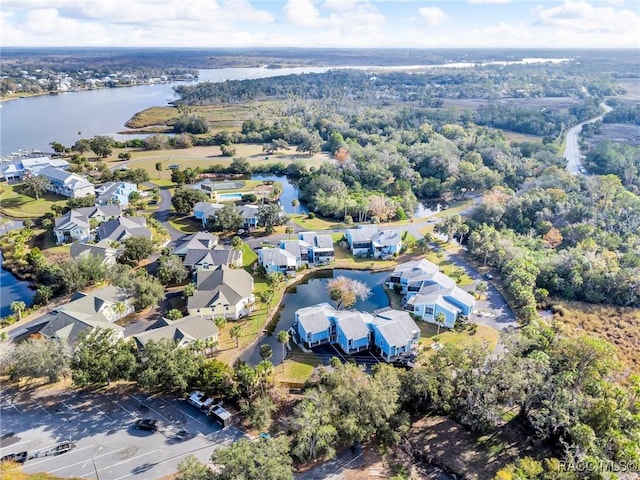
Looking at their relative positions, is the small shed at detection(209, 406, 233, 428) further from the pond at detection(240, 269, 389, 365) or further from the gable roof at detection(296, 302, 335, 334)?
the gable roof at detection(296, 302, 335, 334)

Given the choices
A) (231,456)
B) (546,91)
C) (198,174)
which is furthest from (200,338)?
(546,91)

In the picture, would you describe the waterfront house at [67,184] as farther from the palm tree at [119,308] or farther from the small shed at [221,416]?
the small shed at [221,416]

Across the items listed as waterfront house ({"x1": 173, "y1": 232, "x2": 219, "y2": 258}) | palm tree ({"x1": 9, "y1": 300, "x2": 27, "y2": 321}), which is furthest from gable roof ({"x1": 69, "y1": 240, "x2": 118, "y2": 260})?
palm tree ({"x1": 9, "y1": 300, "x2": 27, "y2": 321})

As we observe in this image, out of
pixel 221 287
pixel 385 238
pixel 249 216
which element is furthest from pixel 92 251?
pixel 385 238

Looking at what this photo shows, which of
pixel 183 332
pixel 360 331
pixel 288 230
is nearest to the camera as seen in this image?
pixel 183 332

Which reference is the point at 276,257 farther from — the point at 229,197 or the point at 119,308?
the point at 229,197

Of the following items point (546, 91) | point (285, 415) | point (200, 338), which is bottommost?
point (285, 415)

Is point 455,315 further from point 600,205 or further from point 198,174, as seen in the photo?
point 198,174
